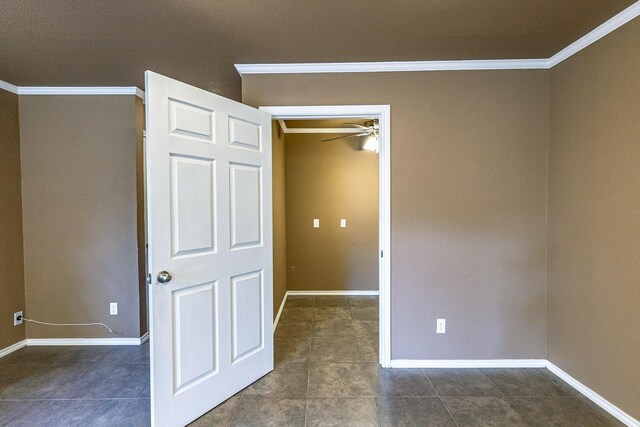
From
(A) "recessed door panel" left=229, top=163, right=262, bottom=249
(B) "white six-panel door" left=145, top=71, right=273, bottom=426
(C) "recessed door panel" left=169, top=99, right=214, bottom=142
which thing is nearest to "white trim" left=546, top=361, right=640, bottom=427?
(B) "white six-panel door" left=145, top=71, right=273, bottom=426

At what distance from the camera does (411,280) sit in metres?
2.30

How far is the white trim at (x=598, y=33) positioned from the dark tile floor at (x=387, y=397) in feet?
7.71

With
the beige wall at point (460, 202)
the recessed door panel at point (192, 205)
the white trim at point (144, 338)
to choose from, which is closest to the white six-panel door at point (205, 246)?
the recessed door panel at point (192, 205)

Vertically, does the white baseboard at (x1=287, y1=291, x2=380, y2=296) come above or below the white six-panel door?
below

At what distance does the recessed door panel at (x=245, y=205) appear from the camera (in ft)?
6.44

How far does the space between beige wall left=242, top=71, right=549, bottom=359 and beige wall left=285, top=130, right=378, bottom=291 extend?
6.27ft

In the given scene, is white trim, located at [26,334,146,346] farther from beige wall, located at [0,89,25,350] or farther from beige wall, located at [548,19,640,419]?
beige wall, located at [548,19,640,419]

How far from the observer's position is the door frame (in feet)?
7.48

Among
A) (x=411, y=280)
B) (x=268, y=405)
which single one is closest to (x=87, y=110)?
(x=268, y=405)

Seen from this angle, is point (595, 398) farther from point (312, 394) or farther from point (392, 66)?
point (392, 66)

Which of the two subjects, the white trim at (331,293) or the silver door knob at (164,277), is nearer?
the silver door knob at (164,277)

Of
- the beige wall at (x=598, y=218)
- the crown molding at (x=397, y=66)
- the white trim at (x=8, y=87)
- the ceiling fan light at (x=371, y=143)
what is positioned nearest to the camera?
the beige wall at (x=598, y=218)

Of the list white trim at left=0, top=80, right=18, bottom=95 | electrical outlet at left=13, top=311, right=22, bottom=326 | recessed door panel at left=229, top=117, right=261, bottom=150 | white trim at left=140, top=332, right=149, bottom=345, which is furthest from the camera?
white trim at left=140, top=332, right=149, bottom=345

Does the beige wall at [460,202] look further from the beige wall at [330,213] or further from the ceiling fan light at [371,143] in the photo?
the beige wall at [330,213]
